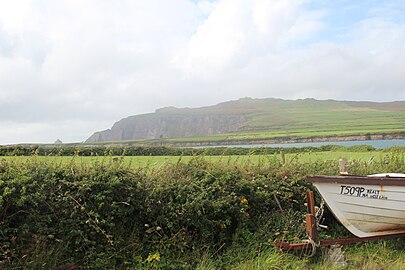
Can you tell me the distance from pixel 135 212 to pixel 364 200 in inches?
152

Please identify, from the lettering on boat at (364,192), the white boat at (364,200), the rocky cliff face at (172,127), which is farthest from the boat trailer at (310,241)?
the rocky cliff face at (172,127)

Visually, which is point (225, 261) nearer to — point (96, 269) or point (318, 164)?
point (96, 269)

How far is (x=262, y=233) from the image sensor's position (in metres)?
6.64

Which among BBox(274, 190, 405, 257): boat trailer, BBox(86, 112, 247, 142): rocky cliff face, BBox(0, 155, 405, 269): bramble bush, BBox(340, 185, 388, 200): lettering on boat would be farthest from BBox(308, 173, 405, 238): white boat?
BBox(86, 112, 247, 142): rocky cliff face

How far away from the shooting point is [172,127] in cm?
18800

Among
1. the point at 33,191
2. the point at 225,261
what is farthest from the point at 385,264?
the point at 33,191

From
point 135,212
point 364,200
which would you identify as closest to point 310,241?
point 364,200

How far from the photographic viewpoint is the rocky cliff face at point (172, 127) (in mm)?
181500

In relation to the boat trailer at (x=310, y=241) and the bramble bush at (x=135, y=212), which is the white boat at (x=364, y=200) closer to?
the boat trailer at (x=310, y=241)

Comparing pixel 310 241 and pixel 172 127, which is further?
pixel 172 127

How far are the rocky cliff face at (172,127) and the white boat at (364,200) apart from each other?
171 m

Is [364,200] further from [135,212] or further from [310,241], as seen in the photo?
[135,212]

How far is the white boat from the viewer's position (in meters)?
6.47

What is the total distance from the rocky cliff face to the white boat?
171 m
